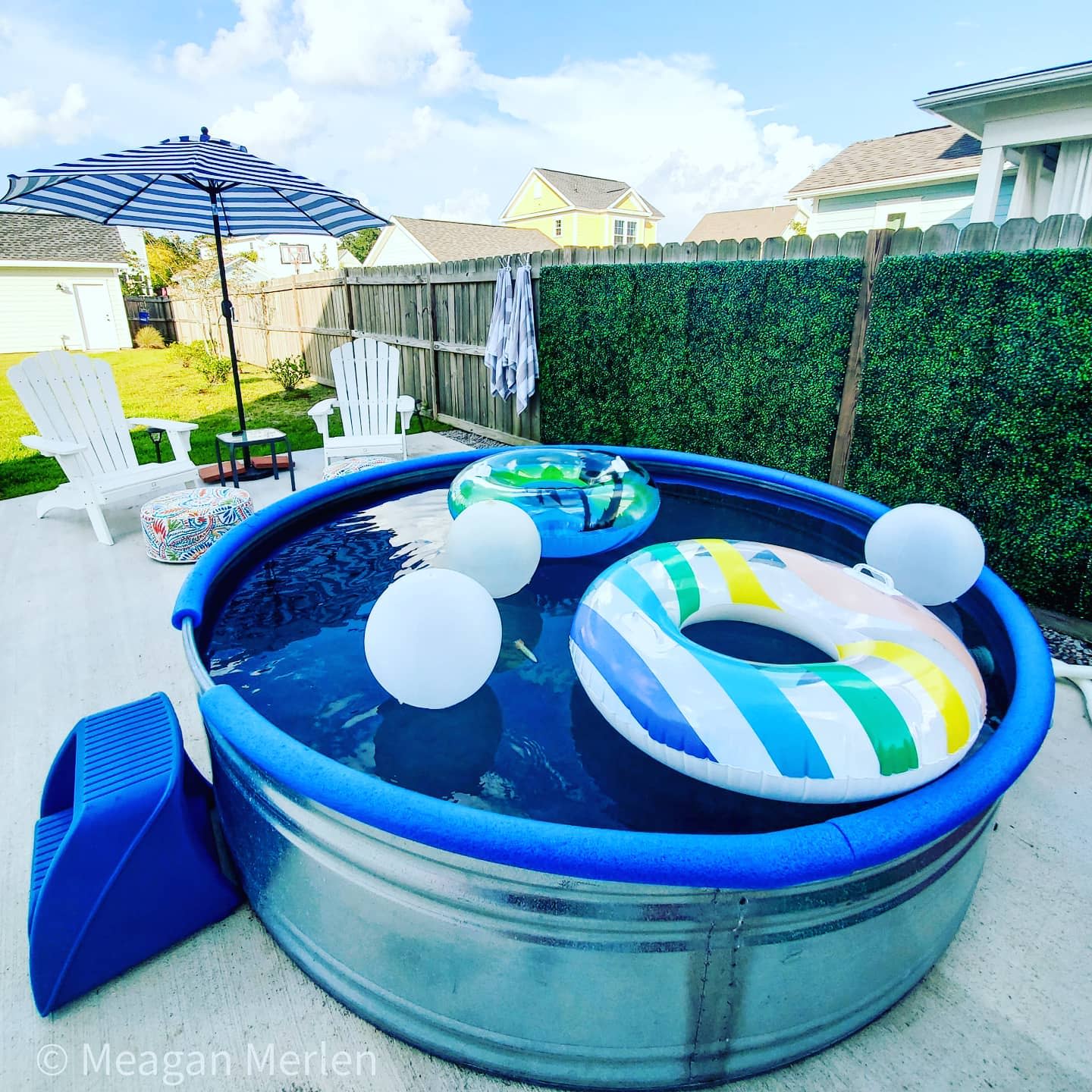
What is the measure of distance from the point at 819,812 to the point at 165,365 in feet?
48.9

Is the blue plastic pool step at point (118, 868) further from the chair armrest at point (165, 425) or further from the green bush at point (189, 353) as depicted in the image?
the green bush at point (189, 353)

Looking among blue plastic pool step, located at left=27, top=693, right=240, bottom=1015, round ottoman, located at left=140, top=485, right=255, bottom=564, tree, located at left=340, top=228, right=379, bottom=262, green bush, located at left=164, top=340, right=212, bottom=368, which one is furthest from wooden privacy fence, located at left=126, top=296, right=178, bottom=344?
tree, located at left=340, top=228, right=379, bottom=262

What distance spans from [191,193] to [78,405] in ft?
5.96

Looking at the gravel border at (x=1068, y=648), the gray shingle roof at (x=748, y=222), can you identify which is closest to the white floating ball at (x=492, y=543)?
the gravel border at (x=1068, y=648)

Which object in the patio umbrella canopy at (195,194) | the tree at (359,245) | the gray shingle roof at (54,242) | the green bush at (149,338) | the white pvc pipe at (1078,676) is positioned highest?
the tree at (359,245)

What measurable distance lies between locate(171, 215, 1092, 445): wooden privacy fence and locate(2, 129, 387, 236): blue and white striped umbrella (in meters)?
1.78

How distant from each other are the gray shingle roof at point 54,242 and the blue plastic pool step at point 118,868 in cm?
2025

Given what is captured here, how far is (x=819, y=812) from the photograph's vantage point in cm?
169

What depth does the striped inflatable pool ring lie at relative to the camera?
4.74ft

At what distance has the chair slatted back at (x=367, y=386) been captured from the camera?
565cm

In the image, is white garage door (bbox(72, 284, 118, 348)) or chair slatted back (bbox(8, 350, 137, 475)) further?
white garage door (bbox(72, 284, 118, 348))

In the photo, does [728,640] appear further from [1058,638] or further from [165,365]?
[165,365]

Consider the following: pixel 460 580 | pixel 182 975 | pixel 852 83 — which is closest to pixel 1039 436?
pixel 460 580

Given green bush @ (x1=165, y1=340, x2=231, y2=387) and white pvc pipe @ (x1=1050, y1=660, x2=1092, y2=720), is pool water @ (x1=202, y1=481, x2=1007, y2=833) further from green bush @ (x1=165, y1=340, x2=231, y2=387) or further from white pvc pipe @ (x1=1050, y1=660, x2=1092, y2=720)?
green bush @ (x1=165, y1=340, x2=231, y2=387)
